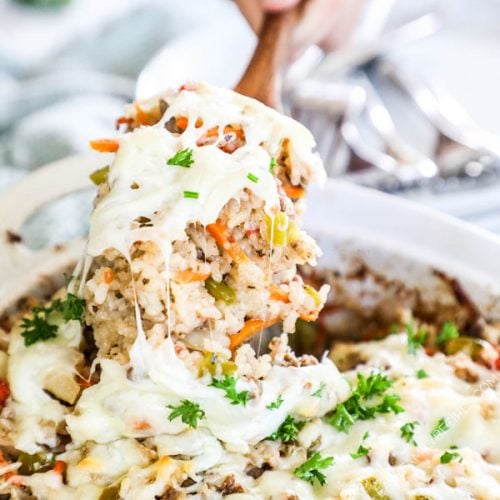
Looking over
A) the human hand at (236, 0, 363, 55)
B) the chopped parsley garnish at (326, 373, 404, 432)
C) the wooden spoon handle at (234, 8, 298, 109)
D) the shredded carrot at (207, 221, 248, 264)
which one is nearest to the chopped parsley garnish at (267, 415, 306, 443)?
the chopped parsley garnish at (326, 373, 404, 432)

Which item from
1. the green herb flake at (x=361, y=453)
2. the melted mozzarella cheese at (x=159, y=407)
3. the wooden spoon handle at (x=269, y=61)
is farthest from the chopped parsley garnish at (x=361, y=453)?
the wooden spoon handle at (x=269, y=61)

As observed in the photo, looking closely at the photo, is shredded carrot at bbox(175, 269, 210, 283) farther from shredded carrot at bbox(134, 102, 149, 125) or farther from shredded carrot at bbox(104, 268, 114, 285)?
shredded carrot at bbox(134, 102, 149, 125)

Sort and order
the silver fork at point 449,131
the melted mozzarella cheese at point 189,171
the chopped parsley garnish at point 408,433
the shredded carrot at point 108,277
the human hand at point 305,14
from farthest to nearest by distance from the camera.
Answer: the silver fork at point 449,131, the human hand at point 305,14, the chopped parsley garnish at point 408,433, the shredded carrot at point 108,277, the melted mozzarella cheese at point 189,171

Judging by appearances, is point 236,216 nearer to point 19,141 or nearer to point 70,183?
point 70,183

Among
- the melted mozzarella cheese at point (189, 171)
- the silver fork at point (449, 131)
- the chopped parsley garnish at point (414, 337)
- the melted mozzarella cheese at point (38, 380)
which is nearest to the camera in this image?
the melted mozzarella cheese at point (189, 171)

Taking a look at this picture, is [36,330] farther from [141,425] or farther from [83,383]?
[141,425]

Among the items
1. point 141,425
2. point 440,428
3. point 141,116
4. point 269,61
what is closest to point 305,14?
point 269,61

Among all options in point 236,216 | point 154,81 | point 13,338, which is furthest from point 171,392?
point 154,81

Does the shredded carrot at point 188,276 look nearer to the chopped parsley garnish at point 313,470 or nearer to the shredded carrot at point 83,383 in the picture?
the shredded carrot at point 83,383
